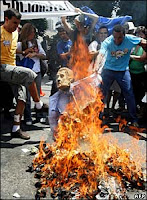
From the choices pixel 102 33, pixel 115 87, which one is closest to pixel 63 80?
pixel 102 33

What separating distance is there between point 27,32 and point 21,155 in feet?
7.48

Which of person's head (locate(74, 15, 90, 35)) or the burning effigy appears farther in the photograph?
person's head (locate(74, 15, 90, 35))

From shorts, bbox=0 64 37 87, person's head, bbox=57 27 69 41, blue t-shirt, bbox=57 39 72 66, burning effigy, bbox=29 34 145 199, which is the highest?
person's head, bbox=57 27 69 41

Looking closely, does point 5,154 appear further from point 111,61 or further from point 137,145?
point 111,61

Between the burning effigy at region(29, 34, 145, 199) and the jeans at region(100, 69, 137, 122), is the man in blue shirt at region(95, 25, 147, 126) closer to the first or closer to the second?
the jeans at region(100, 69, 137, 122)

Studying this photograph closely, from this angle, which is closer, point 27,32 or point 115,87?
point 27,32

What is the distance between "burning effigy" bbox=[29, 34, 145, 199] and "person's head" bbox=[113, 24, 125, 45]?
4.63ft

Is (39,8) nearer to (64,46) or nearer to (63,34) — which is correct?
(63,34)

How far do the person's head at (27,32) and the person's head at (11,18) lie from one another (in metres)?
0.48

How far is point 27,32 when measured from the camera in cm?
537

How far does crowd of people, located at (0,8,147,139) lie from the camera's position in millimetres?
4949

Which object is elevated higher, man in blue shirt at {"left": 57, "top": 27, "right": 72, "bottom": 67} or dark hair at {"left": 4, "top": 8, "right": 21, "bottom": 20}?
dark hair at {"left": 4, "top": 8, "right": 21, "bottom": 20}

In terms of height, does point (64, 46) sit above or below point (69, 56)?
above

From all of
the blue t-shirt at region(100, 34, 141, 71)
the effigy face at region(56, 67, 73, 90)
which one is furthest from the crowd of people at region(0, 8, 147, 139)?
the effigy face at region(56, 67, 73, 90)
